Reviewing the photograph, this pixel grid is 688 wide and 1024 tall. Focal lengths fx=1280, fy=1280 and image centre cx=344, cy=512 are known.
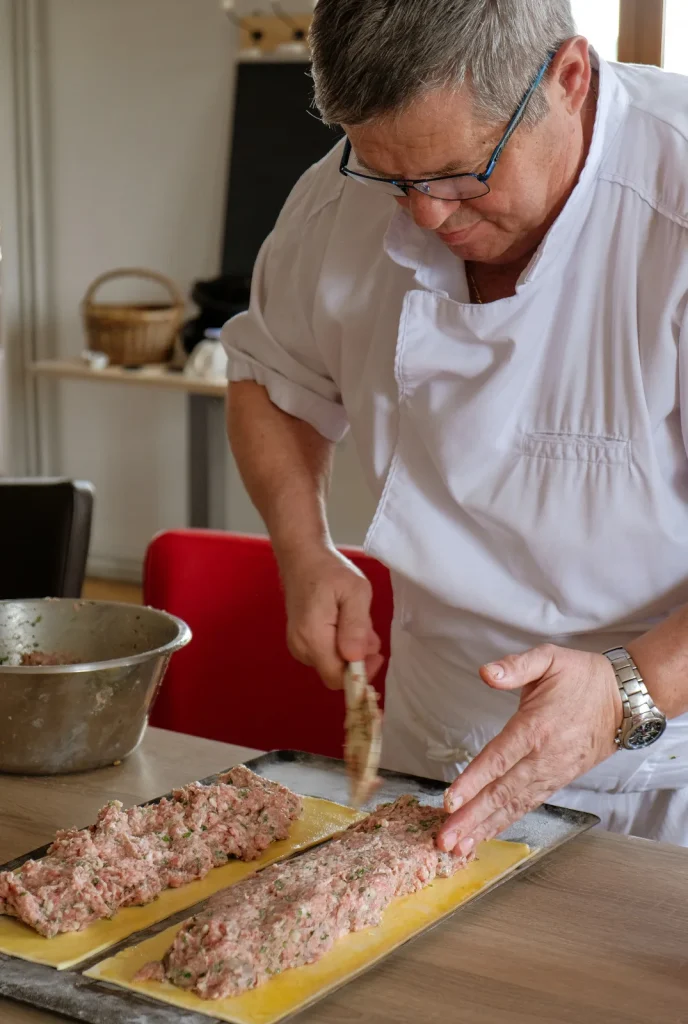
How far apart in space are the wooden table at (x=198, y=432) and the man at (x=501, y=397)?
2875 mm

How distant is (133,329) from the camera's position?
14.8 feet

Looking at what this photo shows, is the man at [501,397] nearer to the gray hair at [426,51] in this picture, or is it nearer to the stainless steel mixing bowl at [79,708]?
the gray hair at [426,51]

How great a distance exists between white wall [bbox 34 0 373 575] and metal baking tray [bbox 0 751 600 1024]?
3.22 m

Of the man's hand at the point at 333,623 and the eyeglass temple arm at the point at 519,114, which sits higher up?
the eyeglass temple arm at the point at 519,114

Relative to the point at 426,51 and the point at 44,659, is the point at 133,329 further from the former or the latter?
the point at 426,51

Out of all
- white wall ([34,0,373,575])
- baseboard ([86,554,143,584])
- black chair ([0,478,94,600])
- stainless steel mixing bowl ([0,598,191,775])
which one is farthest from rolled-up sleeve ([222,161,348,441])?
baseboard ([86,554,143,584])

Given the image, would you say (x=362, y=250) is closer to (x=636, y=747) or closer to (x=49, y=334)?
(x=636, y=747)

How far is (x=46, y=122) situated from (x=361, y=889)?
4.72 m

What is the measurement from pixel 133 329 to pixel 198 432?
43cm

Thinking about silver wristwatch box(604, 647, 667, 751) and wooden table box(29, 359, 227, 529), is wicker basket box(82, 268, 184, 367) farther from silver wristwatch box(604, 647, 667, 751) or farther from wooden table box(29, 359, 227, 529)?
silver wristwatch box(604, 647, 667, 751)

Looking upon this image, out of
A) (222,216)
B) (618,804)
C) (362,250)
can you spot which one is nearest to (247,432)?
(362,250)

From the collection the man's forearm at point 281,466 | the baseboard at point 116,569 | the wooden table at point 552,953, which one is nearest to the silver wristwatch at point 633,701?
the wooden table at point 552,953

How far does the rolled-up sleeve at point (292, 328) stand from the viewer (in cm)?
163

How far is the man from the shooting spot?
1176 millimetres
